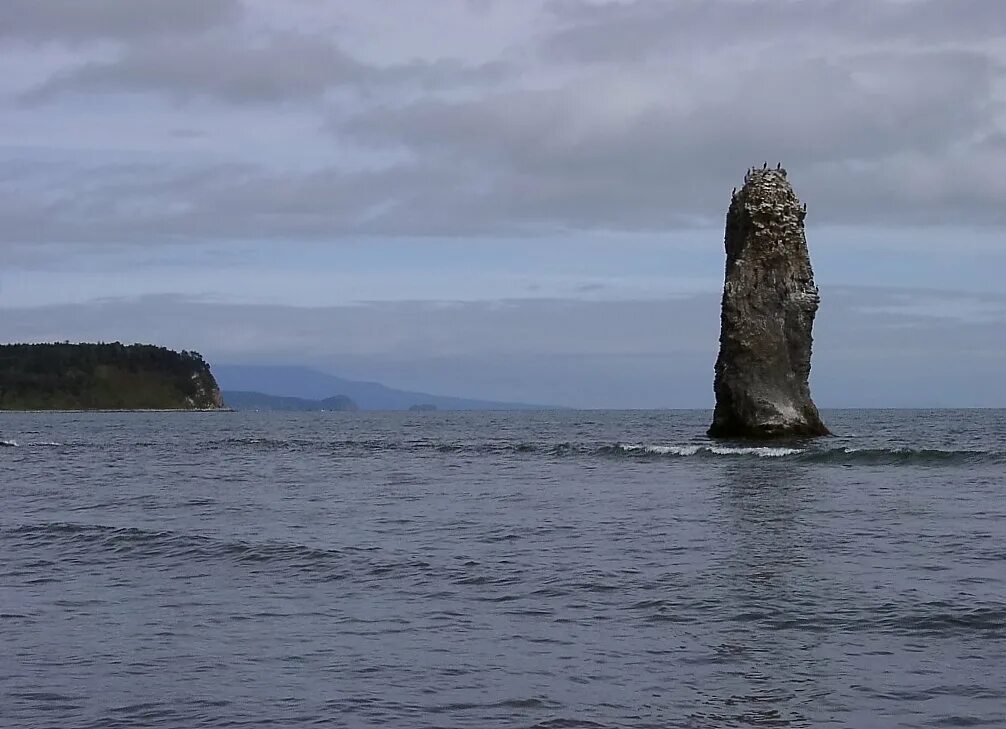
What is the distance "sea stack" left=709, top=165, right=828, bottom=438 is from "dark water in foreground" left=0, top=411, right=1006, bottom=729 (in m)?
23.0

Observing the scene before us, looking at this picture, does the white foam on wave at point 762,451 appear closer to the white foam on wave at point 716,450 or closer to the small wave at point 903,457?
the white foam on wave at point 716,450

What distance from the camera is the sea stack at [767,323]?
54.6 m

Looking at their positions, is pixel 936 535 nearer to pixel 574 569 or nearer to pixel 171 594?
pixel 574 569

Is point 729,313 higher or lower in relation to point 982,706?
higher

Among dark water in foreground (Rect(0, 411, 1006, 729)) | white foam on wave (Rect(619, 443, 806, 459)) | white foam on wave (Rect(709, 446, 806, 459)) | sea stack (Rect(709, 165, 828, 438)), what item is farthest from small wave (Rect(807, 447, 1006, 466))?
dark water in foreground (Rect(0, 411, 1006, 729))

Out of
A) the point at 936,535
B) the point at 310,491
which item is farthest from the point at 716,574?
the point at 310,491

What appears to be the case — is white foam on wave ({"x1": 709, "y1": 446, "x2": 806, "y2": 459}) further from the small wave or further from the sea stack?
the sea stack

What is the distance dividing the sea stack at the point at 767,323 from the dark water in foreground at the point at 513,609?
23.0 m

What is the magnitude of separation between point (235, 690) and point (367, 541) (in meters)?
10.1

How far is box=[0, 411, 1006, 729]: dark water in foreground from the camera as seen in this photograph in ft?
37.2

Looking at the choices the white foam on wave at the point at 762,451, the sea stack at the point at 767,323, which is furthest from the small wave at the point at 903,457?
the sea stack at the point at 767,323

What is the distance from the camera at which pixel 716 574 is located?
57.5 feet

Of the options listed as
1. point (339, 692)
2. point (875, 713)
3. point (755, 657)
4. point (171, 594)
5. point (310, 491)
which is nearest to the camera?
point (875, 713)

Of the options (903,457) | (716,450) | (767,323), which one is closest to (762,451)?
(716,450)
